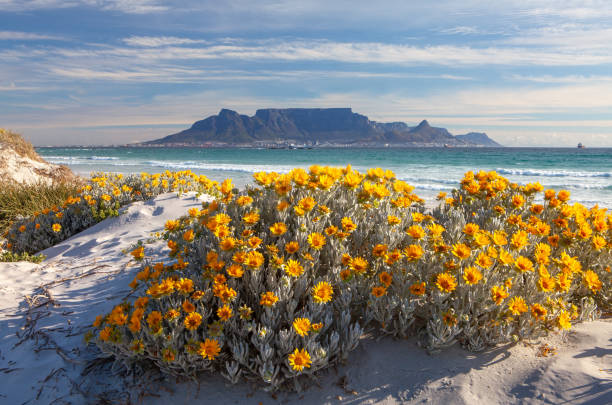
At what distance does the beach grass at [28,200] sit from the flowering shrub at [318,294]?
21.1 ft

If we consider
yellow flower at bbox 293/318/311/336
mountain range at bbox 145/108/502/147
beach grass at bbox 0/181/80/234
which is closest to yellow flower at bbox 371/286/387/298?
yellow flower at bbox 293/318/311/336

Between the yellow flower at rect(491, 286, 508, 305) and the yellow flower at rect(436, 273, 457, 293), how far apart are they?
10.4 inches

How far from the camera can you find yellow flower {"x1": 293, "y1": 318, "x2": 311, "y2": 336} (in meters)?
2.42

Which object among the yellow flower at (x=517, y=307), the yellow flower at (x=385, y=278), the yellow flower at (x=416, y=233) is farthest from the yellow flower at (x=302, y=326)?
the yellow flower at (x=517, y=307)

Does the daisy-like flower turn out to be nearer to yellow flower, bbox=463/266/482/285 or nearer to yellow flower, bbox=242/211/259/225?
yellow flower, bbox=463/266/482/285

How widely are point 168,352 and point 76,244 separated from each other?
4081 millimetres

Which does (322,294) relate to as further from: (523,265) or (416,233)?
(523,265)

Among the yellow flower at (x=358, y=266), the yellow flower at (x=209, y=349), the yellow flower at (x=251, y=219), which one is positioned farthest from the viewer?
the yellow flower at (x=251, y=219)

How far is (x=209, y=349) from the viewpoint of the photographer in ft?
8.04

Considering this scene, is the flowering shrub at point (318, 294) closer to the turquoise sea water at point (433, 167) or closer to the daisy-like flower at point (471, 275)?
the daisy-like flower at point (471, 275)

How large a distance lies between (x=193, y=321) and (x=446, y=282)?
1.83 metres

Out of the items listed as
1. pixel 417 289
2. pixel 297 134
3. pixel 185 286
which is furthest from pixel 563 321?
pixel 297 134

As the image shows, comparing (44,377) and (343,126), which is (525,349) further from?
(343,126)

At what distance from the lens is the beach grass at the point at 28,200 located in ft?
26.0
